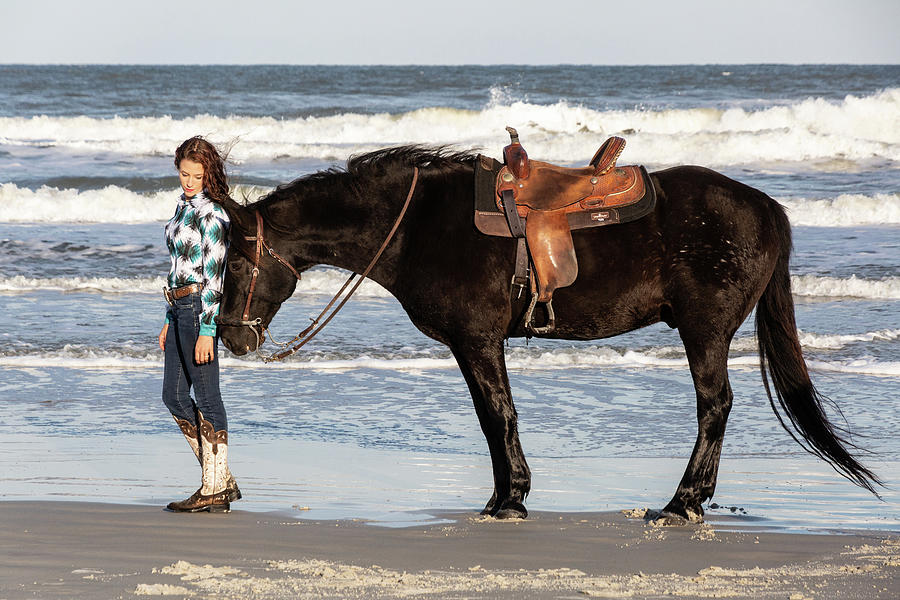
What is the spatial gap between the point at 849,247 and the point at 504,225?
1017cm

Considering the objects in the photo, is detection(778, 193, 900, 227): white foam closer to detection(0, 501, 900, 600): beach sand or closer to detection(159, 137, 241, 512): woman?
detection(0, 501, 900, 600): beach sand

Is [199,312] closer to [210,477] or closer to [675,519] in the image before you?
[210,477]

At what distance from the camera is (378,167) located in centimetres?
470

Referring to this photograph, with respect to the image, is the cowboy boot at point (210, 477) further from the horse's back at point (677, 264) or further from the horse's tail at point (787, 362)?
the horse's tail at point (787, 362)

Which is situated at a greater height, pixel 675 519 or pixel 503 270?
pixel 503 270

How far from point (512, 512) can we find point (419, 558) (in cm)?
69

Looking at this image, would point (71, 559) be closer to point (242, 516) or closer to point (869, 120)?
point (242, 516)

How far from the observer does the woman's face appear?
4.38 m

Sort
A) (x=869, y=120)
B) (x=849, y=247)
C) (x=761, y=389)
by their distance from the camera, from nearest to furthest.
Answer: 1. (x=761, y=389)
2. (x=849, y=247)
3. (x=869, y=120)

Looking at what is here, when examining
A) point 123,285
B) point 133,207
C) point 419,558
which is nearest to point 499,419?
point 419,558

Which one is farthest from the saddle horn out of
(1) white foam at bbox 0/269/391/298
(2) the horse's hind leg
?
(1) white foam at bbox 0/269/391/298

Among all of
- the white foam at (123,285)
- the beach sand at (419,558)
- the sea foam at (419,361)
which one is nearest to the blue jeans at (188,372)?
the beach sand at (419,558)

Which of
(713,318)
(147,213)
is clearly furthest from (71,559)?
(147,213)

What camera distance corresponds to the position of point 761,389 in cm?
748
